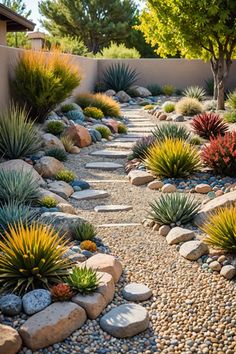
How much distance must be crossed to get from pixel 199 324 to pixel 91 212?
2.66 m

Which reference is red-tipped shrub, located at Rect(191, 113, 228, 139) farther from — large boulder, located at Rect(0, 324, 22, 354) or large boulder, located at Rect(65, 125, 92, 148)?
large boulder, located at Rect(0, 324, 22, 354)

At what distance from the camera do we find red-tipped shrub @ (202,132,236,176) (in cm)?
746

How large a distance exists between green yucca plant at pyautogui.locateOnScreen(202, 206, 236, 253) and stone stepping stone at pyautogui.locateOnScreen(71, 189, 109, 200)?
2.30 metres

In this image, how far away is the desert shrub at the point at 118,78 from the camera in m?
19.4

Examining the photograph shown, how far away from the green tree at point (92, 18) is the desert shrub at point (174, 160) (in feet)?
93.5

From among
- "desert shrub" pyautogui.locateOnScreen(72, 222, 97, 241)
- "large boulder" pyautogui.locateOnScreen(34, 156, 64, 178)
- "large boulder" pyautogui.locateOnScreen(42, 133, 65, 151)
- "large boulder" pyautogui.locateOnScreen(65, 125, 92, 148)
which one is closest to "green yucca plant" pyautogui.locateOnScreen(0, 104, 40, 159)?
"large boulder" pyautogui.locateOnScreen(34, 156, 64, 178)

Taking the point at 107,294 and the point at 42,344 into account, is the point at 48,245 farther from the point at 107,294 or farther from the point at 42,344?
the point at 42,344

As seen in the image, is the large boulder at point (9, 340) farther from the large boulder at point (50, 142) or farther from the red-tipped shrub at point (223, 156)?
the large boulder at point (50, 142)

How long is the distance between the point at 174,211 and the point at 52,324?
2.50m

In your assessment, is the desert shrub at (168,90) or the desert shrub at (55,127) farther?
the desert shrub at (168,90)

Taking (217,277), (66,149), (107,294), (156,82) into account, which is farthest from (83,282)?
(156,82)

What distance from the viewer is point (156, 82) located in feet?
70.2

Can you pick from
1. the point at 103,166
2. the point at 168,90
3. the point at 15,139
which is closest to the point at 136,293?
the point at 15,139

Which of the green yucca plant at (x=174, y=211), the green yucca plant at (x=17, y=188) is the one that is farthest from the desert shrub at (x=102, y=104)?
the green yucca plant at (x=174, y=211)
